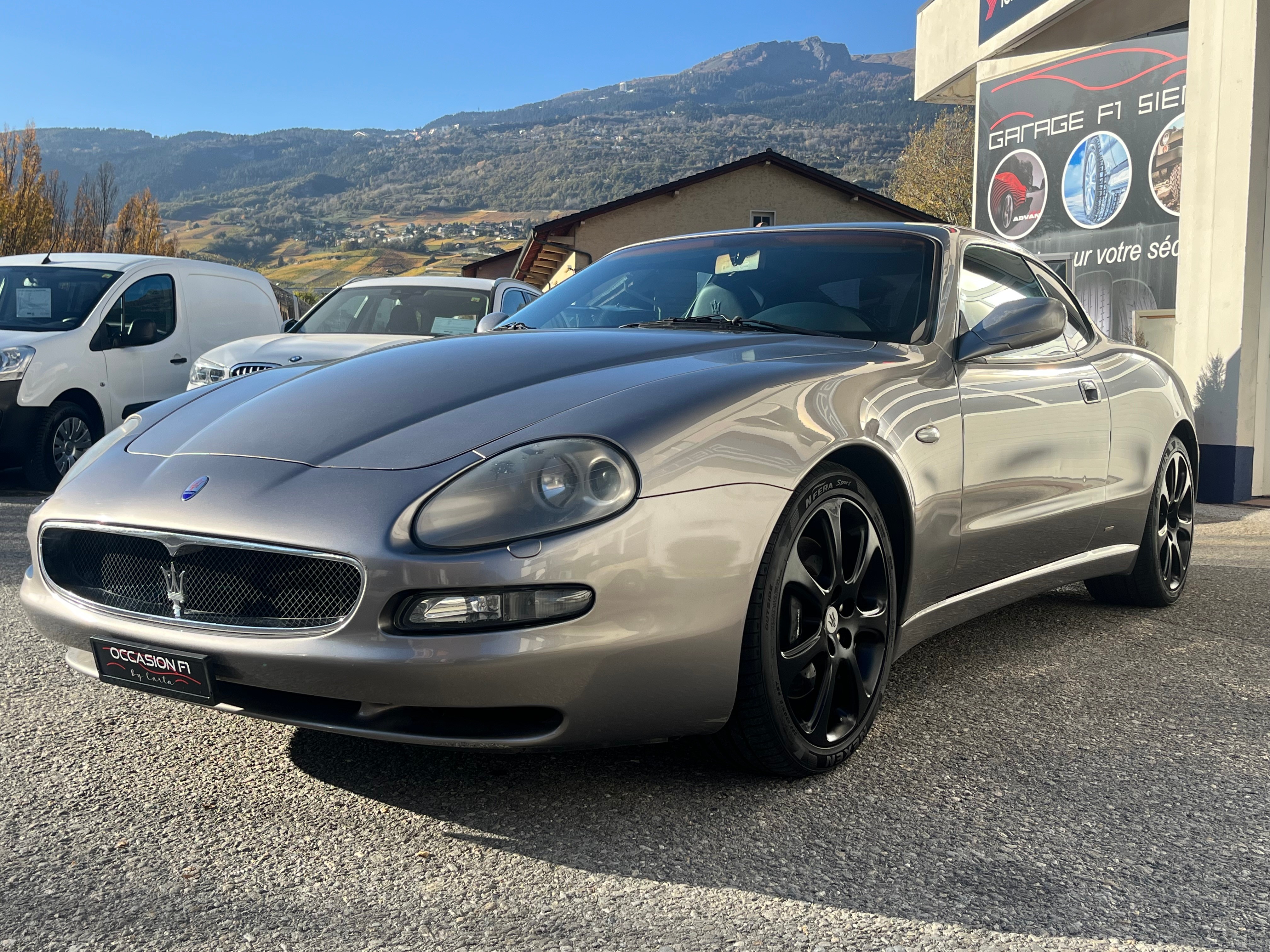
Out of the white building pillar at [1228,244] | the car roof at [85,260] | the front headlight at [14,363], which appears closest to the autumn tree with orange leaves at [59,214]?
the car roof at [85,260]

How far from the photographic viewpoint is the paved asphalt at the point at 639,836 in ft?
6.80

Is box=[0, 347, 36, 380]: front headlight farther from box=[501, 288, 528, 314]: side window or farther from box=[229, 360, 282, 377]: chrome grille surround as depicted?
box=[501, 288, 528, 314]: side window

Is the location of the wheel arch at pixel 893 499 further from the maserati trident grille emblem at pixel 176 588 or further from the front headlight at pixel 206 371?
the front headlight at pixel 206 371

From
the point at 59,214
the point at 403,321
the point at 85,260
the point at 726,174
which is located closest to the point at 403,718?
the point at 403,321

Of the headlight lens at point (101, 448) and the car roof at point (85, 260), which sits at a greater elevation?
the car roof at point (85, 260)

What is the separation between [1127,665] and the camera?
3.95 metres

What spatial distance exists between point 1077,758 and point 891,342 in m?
1.23

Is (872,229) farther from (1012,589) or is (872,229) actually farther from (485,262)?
(485,262)

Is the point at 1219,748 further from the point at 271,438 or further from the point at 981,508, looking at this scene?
the point at 271,438

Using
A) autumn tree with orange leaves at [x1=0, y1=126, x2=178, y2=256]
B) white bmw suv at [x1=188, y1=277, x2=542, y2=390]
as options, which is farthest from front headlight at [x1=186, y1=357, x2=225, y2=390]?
autumn tree with orange leaves at [x1=0, y1=126, x2=178, y2=256]

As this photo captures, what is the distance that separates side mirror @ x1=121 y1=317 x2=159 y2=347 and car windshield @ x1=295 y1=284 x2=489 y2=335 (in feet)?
4.54

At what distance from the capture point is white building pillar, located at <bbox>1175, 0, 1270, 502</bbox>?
842 centimetres

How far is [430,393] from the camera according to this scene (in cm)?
287

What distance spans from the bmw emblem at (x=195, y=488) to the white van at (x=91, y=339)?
19.6ft
